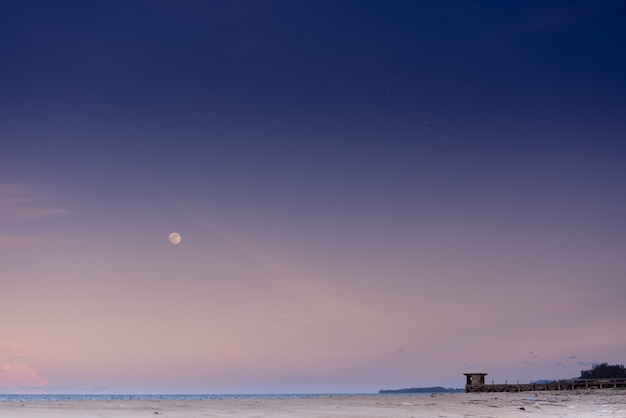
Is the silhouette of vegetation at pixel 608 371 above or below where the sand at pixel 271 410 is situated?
above

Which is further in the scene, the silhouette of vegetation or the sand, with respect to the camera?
the silhouette of vegetation

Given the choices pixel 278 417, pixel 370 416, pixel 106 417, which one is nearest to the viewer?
pixel 106 417

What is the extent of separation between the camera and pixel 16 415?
23.8 m

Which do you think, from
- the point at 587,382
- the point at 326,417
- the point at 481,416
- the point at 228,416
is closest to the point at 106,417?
the point at 228,416

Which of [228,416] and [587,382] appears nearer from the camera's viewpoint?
[228,416]

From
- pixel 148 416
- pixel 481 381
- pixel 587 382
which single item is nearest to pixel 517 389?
pixel 481 381

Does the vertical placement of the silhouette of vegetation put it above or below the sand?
above

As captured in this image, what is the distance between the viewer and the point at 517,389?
102m

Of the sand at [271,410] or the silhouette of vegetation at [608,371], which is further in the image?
the silhouette of vegetation at [608,371]

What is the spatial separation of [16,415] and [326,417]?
1303cm

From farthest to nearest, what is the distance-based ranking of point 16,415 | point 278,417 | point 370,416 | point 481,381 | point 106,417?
point 481,381 < point 370,416 < point 278,417 < point 106,417 < point 16,415

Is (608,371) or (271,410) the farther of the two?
(608,371)

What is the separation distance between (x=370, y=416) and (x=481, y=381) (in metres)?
86.6

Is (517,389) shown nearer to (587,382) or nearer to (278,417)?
(587,382)
